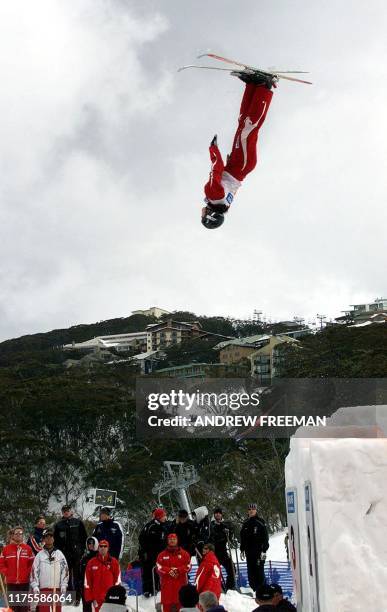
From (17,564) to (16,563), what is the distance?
0.7 inches

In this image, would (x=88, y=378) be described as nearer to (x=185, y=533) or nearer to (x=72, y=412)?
(x=72, y=412)

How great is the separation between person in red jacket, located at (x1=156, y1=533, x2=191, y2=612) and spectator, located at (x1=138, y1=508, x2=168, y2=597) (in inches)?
41.9

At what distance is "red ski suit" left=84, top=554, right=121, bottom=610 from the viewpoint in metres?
9.22

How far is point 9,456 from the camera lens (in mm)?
43219

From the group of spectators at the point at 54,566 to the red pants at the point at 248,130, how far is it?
468 cm

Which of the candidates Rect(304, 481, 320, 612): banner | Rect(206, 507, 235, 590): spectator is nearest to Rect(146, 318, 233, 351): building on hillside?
Rect(206, 507, 235, 590): spectator

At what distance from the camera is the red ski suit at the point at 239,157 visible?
33.0ft

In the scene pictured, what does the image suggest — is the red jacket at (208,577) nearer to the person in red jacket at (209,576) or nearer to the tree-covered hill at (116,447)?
the person in red jacket at (209,576)

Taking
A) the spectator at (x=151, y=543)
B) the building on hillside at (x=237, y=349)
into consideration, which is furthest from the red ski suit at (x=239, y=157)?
the building on hillside at (x=237, y=349)

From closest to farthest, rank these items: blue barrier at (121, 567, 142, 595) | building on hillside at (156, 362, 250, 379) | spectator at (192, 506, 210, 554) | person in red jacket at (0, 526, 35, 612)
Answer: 1. person in red jacket at (0, 526, 35, 612)
2. spectator at (192, 506, 210, 554)
3. blue barrier at (121, 567, 142, 595)
4. building on hillside at (156, 362, 250, 379)

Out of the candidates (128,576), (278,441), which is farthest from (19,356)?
(128,576)

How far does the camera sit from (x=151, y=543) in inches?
408

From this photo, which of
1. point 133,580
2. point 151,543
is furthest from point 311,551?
point 133,580

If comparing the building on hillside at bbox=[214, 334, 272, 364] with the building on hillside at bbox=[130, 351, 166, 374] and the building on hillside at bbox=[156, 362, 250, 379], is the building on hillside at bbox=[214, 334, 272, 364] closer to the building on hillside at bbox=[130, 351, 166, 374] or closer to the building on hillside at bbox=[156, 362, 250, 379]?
the building on hillside at bbox=[130, 351, 166, 374]
